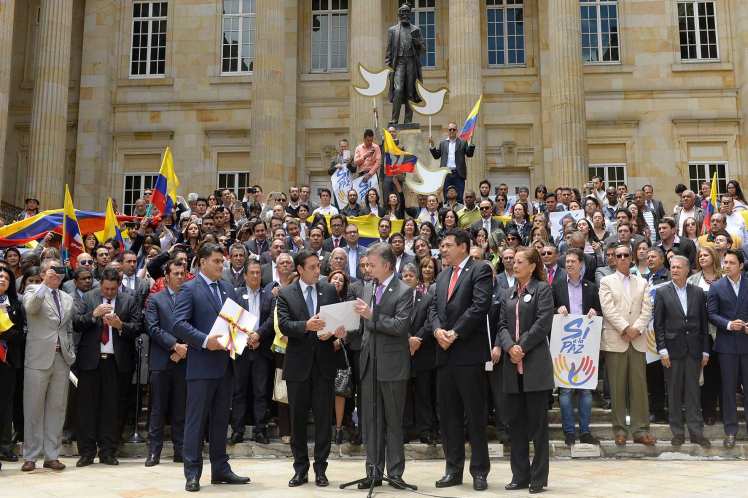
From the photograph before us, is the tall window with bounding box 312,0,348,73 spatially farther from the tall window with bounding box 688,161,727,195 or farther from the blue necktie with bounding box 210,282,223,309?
the blue necktie with bounding box 210,282,223,309

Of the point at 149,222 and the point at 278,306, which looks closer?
the point at 278,306

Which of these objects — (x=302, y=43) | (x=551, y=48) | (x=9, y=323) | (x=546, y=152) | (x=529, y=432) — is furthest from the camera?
(x=302, y=43)

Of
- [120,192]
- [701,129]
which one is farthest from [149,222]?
[701,129]

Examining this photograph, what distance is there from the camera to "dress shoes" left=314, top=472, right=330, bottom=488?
8328mm

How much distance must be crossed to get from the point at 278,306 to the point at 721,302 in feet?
18.3

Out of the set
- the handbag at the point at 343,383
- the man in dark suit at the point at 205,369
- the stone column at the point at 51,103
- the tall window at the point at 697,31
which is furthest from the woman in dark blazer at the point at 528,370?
the tall window at the point at 697,31

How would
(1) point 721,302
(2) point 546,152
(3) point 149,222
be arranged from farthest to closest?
1. (2) point 546,152
2. (3) point 149,222
3. (1) point 721,302

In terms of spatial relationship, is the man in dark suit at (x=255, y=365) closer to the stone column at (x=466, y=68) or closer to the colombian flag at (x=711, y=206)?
the colombian flag at (x=711, y=206)

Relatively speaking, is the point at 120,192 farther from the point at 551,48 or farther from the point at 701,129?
the point at 701,129

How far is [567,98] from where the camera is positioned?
27.0 metres

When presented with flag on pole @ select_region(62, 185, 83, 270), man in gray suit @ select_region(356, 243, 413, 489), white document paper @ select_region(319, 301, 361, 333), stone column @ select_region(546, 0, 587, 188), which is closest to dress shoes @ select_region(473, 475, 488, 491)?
man in gray suit @ select_region(356, 243, 413, 489)

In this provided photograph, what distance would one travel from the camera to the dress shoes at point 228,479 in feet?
28.0

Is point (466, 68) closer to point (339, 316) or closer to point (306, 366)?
point (306, 366)

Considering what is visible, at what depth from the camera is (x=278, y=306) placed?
28.4 ft
